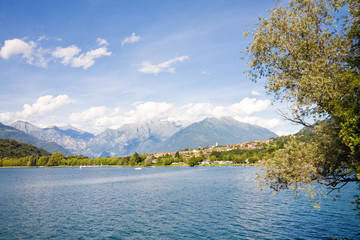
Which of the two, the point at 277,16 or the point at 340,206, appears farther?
the point at 340,206

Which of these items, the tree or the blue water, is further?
the blue water

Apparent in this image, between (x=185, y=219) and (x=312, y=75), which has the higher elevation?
(x=312, y=75)

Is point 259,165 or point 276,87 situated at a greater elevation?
point 276,87

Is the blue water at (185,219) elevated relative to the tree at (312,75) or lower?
lower

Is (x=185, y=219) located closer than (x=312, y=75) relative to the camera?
No

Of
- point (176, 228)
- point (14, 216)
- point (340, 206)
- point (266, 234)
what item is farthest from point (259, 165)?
point (14, 216)

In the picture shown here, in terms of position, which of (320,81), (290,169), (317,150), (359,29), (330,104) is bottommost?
(290,169)

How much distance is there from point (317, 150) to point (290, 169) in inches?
138

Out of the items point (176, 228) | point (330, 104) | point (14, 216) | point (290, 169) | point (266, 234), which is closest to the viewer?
point (330, 104)

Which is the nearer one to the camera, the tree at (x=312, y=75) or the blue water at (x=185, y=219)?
the tree at (x=312, y=75)

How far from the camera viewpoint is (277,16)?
80.4 feet

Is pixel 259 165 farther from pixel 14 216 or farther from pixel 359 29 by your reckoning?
pixel 14 216

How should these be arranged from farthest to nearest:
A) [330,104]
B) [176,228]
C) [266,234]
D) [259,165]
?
[176,228], [266,234], [259,165], [330,104]

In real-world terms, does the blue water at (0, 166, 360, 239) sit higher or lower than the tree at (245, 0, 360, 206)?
lower
